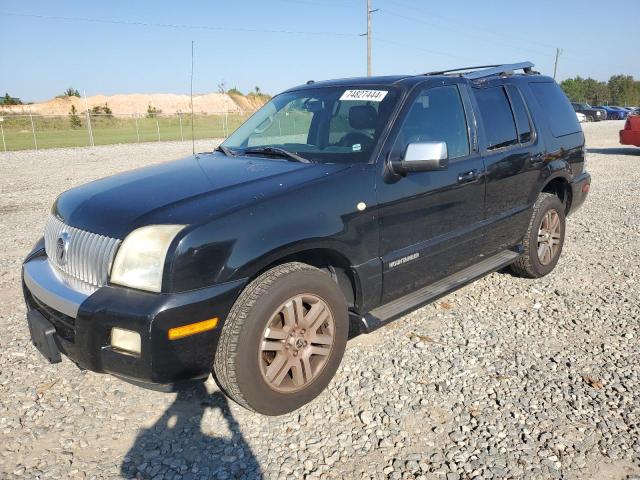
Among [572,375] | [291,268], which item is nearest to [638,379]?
[572,375]

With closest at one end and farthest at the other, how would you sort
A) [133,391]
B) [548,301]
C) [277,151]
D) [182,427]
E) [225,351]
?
[225,351]
[182,427]
[133,391]
[277,151]
[548,301]

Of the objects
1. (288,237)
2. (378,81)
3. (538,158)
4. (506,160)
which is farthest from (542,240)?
(288,237)

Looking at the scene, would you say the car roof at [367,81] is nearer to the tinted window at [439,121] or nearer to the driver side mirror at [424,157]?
the tinted window at [439,121]

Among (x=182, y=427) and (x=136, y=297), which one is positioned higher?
(x=136, y=297)

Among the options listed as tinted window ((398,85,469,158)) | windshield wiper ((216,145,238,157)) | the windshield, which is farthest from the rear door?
windshield wiper ((216,145,238,157))

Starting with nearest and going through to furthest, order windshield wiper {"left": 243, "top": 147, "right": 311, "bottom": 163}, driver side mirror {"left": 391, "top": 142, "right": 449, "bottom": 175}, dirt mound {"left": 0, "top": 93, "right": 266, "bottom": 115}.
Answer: driver side mirror {"left": 391, "top": 142, "right": 449, "bottom": 175} < windshield wiper {"left": 243, "top": 147, "right": 311, "bottom": 163} < dirt mound {"left": 0, "top": 93, "right": 266, "bottom": 115}

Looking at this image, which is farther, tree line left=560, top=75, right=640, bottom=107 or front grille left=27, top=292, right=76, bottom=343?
tree line left=560, top=75, right=640, bottom=107

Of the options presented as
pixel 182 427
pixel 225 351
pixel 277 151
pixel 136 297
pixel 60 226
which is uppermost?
pixel 277 151

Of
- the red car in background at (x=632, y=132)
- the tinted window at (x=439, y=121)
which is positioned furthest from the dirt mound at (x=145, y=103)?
the tinted window at (x=439, y=121)

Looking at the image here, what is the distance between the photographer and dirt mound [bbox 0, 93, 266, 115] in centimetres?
6950

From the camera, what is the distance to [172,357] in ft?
7.73

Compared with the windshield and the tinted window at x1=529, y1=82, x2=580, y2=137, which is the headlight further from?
the tinted window at x1=529, y1=82, x2=580, y2=137

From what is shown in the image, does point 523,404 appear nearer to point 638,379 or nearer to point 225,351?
point 638,379

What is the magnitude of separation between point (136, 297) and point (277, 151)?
151 cm
